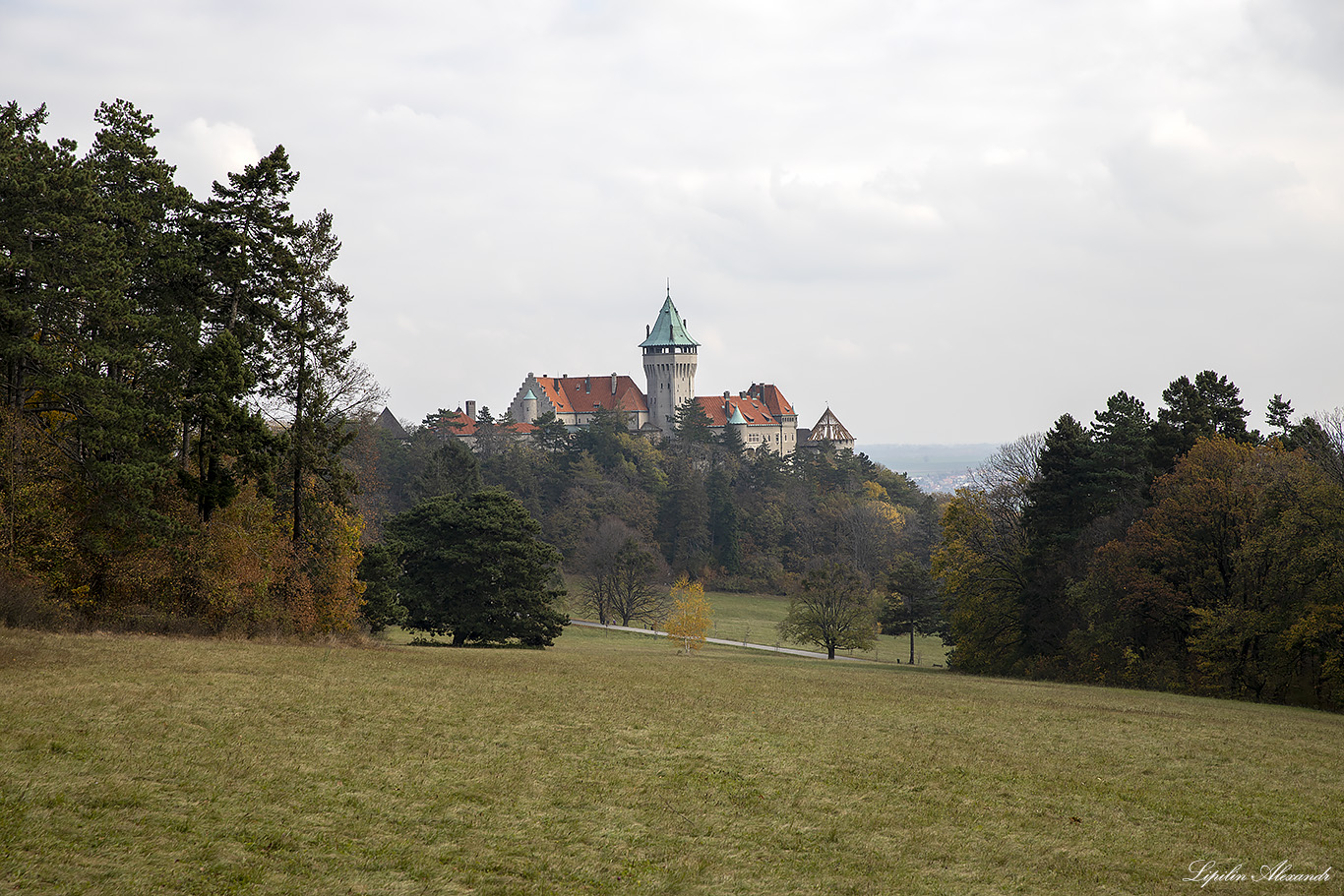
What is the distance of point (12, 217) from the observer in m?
21.9

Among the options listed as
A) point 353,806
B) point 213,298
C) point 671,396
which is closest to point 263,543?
point 213,298

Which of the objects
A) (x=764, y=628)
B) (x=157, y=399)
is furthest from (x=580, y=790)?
(x=764, y=628)

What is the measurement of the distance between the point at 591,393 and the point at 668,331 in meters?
13.8

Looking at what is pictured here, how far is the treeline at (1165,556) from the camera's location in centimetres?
3016

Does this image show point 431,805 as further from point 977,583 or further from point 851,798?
point 977,583

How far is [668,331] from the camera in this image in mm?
136125

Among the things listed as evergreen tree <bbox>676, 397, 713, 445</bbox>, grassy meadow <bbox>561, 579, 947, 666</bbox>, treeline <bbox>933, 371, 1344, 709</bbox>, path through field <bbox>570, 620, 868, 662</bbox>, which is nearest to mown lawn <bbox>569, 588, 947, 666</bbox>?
grassy meadow <bbox>561, 579, 947, 666</bbox>

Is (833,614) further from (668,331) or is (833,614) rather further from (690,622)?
(668,331)

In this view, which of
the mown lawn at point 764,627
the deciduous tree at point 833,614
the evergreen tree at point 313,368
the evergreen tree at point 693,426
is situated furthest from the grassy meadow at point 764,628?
the evergreen tree at point 313,368

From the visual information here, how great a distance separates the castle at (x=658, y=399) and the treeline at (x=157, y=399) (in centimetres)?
10155

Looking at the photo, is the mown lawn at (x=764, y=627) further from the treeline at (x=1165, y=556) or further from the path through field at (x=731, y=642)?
the treeline at (x=1165, y=556)

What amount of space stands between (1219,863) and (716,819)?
5428 mm

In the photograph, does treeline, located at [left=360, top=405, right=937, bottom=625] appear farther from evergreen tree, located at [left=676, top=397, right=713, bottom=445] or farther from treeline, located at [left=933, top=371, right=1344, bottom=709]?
treeline, located at [left=933, top=371, right=1344, bottom=709]

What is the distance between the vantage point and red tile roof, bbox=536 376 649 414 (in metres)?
137
